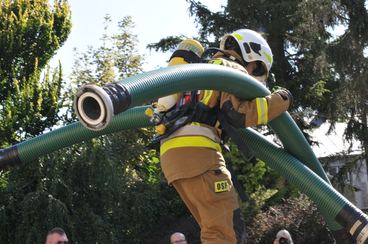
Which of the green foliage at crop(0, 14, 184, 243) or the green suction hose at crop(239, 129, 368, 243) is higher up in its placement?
the green foliage at crop(0, 14, 184, 243)

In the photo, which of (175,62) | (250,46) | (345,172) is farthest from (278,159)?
(345,172)

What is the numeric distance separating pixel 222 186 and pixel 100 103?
147 centimetres

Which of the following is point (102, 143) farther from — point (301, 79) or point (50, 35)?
point (301, 79)

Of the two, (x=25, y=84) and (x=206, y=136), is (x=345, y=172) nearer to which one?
(x=25, y=84)

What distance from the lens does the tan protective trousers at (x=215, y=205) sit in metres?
4.89

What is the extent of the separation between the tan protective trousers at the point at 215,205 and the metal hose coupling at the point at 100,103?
48.5 inches

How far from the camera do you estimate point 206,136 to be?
5.15m

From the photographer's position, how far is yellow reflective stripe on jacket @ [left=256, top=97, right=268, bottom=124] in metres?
5.02

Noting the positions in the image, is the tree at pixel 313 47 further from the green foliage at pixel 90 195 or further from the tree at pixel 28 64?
the tree at pixel 28 64

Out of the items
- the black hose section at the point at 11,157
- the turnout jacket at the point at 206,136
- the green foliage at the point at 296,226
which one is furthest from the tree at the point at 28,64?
the turnout jacket at the point at 206,136

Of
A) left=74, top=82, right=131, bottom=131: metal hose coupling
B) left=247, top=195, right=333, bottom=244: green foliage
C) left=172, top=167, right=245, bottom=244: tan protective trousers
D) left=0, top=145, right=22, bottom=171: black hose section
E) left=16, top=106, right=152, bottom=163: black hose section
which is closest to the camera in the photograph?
left=74, top=82, right=131, bottom=131: metal hose coupling

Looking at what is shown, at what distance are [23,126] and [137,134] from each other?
2656 millimetres

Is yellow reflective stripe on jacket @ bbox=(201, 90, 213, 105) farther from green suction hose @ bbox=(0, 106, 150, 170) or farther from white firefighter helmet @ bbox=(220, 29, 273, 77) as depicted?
green suction hose @ bbox=(0, 106, 150, 170)

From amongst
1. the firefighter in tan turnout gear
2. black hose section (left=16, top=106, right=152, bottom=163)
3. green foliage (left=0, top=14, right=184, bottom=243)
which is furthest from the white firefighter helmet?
green foliage (left=0, top=14, right=184, bottom=243)
